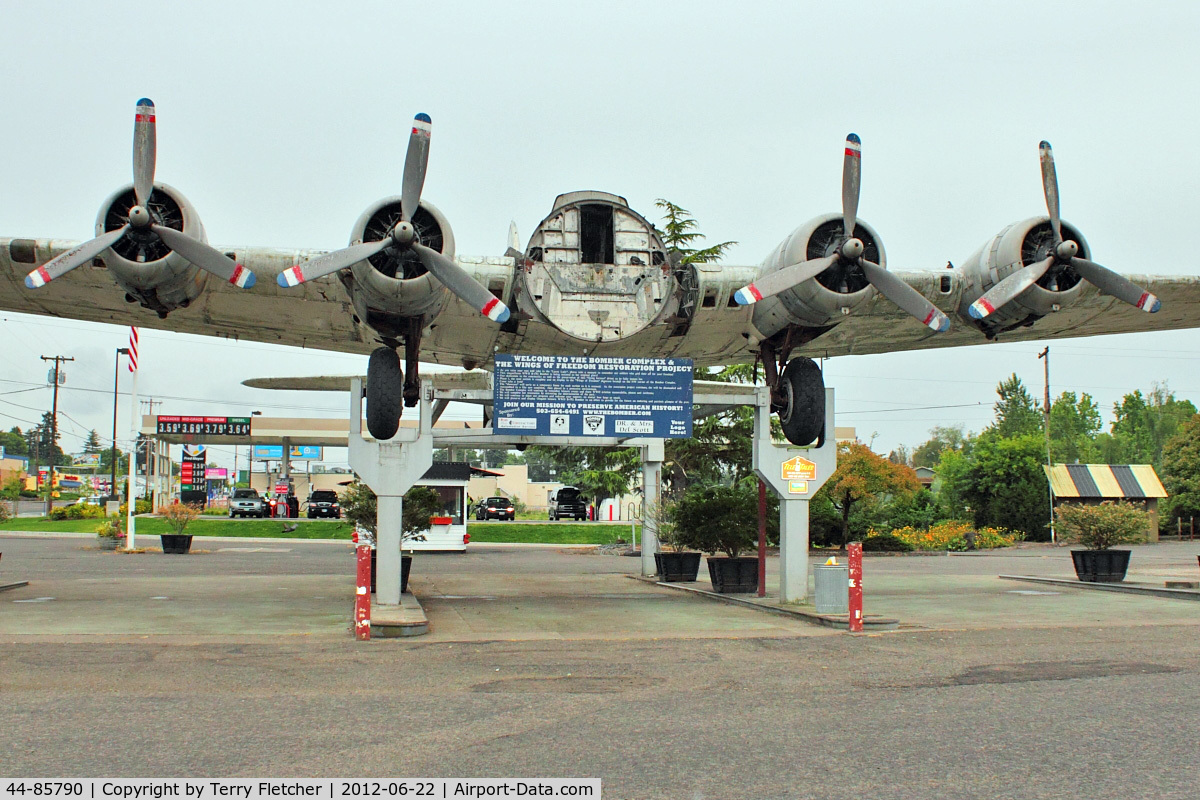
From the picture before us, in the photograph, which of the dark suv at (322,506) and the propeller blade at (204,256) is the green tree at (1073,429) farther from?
the propeller blade at (204,256)

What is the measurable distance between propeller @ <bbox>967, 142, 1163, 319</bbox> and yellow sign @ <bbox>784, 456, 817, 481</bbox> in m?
4.01

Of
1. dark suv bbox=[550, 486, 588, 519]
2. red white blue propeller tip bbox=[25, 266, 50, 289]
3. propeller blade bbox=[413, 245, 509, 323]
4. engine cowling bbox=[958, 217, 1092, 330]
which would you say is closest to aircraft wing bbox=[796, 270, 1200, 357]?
engine cowling bbox=[958, 217, 1092, 330]

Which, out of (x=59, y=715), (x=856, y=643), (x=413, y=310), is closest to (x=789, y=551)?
(x=856, y=643)

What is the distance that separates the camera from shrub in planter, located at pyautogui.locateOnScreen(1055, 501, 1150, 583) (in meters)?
19.9

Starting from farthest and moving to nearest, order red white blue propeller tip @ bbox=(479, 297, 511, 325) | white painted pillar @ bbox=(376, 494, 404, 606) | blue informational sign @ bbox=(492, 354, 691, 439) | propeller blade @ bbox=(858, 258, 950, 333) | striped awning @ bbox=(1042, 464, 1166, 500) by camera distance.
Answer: striped awning @ bbox=(1042, 464, 1166, 500)
blue informational sign @ bbox=(492, 354, 691, 439)
white painted pillar @ bbox=(376, 494, 404, 606)
propeller blade @ bbox=(858, 258, 950, 333)
red white blue propeller tip @ bbox=(479, 297, 511, 325)

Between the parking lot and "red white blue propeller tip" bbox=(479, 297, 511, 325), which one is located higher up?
"red white blue propeller tip" bbox=(479, 297, 511, 325)

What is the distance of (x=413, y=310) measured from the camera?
12.5m

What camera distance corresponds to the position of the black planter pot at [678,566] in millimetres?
21172

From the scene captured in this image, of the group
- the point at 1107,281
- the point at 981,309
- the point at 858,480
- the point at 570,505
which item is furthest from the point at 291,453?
the point at 1107,281

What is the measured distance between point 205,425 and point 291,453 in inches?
846

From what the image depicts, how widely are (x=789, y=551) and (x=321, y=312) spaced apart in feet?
28.0

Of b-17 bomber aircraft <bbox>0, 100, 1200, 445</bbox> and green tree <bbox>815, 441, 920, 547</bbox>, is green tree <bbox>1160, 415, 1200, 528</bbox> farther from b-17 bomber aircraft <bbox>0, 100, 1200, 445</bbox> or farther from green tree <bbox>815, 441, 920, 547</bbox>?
b-17 bomber aircraft <bbox>0, 100, 1200, 445</bbox>

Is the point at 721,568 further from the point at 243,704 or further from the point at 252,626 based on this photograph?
the point at 243,704

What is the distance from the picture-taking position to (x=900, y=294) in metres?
12.9
